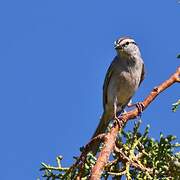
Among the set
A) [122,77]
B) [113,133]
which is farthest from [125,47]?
[113,133]

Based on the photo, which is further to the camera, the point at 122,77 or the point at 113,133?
the point at 122,77

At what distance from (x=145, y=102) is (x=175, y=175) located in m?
0.82

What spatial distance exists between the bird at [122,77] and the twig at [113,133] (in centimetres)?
385

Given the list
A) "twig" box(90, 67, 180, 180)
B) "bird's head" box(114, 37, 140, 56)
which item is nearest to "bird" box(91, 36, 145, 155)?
"bird's head" box(114, 37, 140, 56)

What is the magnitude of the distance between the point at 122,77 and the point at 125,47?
0.69 m

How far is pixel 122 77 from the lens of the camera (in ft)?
26.7

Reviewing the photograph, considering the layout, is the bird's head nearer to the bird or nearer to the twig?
the bird

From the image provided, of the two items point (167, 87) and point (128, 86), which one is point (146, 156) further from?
point (128, 86)

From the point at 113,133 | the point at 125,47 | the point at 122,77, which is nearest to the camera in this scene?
the point at 113,133

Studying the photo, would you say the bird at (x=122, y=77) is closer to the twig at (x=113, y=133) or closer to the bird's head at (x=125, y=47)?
the bird's head at (x=125, y=47)

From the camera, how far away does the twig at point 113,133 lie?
288 cm

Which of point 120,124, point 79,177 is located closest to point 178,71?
point 120,124

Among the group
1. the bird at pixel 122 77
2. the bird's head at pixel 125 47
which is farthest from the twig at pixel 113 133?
the bird's head at pixel 125 47

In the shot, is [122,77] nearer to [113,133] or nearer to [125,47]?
[125,47]
